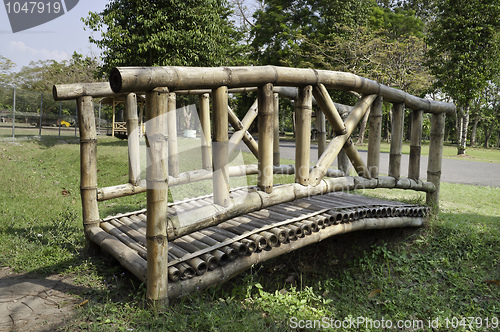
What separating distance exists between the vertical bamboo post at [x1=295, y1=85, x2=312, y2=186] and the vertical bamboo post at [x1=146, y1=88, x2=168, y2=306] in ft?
4.81

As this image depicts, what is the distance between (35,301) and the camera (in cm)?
315

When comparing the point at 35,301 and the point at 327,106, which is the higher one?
the point at 327,106

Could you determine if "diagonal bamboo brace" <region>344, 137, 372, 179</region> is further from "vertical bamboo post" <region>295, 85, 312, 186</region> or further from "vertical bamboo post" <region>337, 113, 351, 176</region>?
"vertical bamboo post" <region>337, 113, 351, 176</region>

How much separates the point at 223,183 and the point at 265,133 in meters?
0.61

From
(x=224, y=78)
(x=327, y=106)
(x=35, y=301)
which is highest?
(x=224, y=78)

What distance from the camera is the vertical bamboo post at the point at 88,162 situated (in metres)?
4.14

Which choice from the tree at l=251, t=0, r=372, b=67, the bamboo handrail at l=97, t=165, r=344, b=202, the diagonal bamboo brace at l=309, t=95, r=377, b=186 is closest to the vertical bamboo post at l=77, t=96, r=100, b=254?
the bamboo handrail at l=97, t=165, r=344, b=202

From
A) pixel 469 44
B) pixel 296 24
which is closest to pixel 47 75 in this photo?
pixel 296 24

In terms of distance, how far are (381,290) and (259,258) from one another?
2006 mm

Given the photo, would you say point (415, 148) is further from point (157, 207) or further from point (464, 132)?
point (464, 132)

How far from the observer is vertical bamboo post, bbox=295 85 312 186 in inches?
147

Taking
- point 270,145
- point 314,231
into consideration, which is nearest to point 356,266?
point 314,231

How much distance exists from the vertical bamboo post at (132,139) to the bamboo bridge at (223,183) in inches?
0.5

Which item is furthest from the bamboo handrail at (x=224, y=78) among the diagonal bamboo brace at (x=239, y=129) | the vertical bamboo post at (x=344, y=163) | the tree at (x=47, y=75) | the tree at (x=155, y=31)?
the tree at (x=47, y=75)
